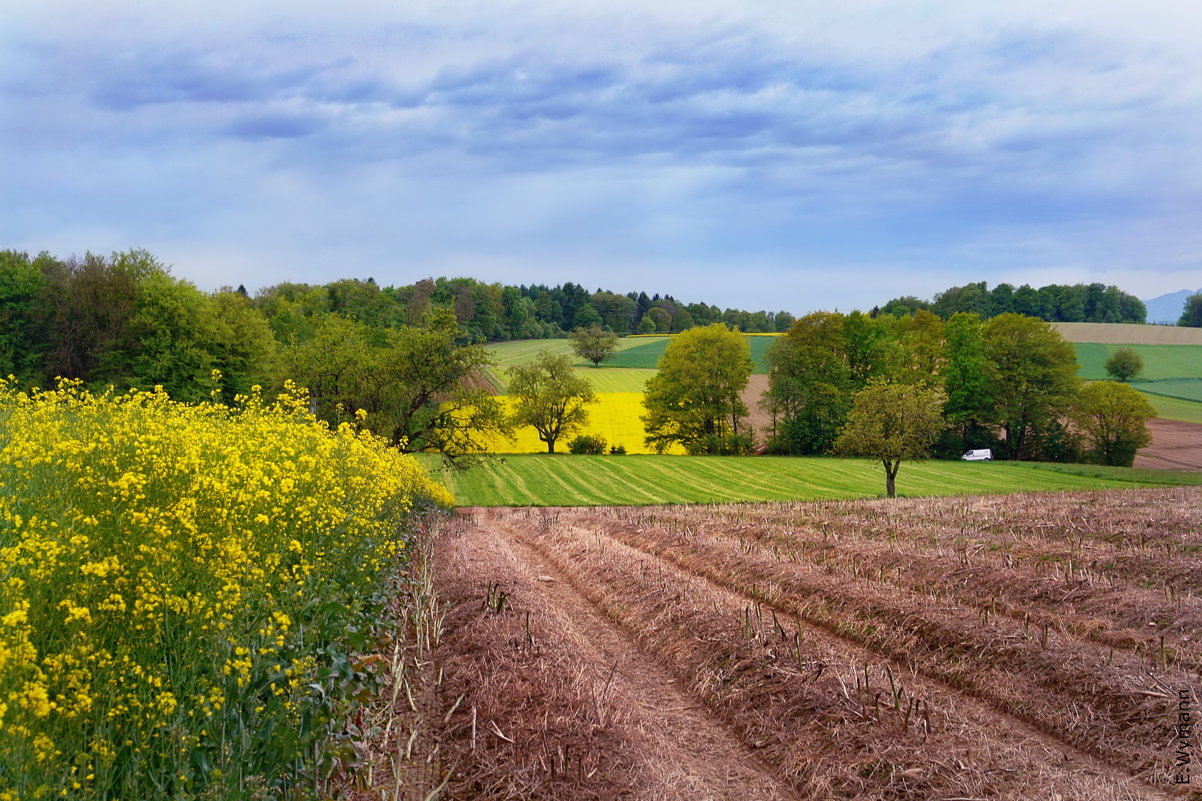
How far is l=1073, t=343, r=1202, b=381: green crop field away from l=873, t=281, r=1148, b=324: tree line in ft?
39.7

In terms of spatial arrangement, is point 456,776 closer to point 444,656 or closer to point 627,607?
point 444,656

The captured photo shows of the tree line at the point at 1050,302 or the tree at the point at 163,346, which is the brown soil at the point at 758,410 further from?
the tree at the point at 163,346

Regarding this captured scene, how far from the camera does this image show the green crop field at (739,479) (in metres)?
37.5

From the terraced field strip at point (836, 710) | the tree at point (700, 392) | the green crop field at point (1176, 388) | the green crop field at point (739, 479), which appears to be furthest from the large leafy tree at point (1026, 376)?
the terraced field strip at point (836, 710)

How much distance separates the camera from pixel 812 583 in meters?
11.9

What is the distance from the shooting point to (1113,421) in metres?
51.2

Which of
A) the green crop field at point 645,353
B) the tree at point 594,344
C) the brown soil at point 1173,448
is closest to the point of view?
→ the brown soil at point 1173,448

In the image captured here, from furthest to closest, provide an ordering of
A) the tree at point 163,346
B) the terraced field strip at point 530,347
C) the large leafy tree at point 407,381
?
1. the terraced field strip at point 530,347
2. the tree at point 163,346
3. the large leafy tree at point 407,381

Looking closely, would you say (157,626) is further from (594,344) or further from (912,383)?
(594,344)

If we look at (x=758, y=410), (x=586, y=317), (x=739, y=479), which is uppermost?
(x=586, y=317)

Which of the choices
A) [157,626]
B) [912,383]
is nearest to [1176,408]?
[912,383]

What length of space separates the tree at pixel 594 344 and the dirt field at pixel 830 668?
7747cm

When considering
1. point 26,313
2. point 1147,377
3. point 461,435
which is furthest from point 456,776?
point 1147,377

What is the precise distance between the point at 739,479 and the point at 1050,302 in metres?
72.8
